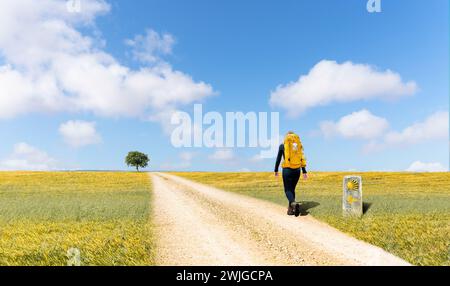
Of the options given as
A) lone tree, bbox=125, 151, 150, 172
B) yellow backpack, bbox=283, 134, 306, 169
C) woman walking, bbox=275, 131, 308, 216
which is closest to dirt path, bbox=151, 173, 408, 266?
woman walking, bbox=275, 131, 308, 216

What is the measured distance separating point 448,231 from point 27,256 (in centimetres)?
1046

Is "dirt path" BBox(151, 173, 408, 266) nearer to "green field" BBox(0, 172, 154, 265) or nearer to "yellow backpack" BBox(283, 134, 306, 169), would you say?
"green field" BBox(0, 172, 154, 265)

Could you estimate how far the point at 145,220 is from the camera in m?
11.5

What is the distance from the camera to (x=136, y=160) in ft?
428

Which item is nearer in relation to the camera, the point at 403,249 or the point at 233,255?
the point at 233,255

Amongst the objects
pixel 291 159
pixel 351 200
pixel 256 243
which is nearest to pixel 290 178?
pixel 291 159

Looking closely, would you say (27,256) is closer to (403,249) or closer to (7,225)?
(7,225)

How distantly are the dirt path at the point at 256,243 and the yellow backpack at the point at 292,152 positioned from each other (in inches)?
71.0

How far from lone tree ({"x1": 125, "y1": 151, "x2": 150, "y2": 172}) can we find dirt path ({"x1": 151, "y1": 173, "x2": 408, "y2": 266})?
122 metres

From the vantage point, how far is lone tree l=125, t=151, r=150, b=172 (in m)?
130

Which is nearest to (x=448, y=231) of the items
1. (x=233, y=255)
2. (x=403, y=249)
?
(x=403, y=249)

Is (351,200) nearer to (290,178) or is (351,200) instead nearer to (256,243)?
(290,178)
